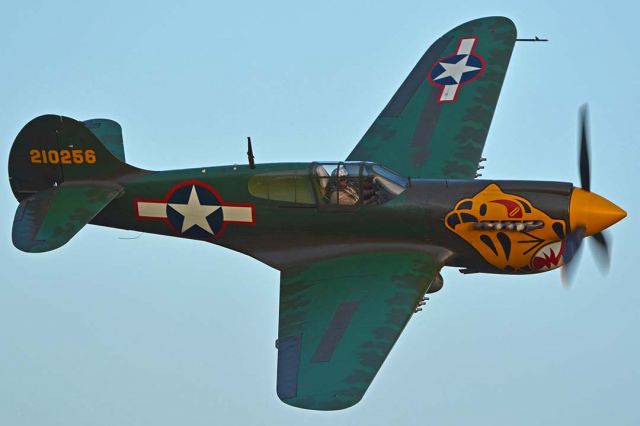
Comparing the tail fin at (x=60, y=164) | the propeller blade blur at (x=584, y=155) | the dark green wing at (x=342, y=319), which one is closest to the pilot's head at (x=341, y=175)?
the dark green wing at (x=342, y=319)

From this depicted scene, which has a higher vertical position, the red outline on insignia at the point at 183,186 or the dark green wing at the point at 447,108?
the dark green wing at the point at 447,108

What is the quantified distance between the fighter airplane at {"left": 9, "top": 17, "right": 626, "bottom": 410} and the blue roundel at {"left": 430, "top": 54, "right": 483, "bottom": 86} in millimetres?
1448

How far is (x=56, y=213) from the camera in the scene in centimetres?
2400

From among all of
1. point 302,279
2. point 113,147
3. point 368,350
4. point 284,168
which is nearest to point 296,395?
point 368,350

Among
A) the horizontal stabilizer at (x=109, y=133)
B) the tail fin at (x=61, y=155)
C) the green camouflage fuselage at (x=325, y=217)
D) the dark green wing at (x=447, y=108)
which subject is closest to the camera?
the green camouflage fuselage at (x=325, y=217)

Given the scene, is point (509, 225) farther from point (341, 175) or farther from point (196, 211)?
point (196, 211)

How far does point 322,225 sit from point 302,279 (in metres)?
0.92

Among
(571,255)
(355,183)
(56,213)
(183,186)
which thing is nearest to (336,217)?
(355,183)

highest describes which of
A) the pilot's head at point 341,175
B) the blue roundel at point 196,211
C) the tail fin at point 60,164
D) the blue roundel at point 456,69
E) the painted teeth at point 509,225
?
the blue roundel at point 456,69

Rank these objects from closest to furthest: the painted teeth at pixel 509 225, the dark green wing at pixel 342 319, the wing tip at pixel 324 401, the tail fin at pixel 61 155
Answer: the wing tip at pixel 324 401 → the dark green wing at pixel 342 319 → the painted teeth at pixel 509 225 → the tail fin at pixel 61 155

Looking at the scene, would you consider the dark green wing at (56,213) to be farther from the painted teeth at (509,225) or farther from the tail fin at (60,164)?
the painted teeth at (509,225)

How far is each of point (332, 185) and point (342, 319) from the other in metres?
2.41

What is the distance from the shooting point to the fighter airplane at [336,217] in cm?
2239

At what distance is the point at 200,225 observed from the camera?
24.5 meters
